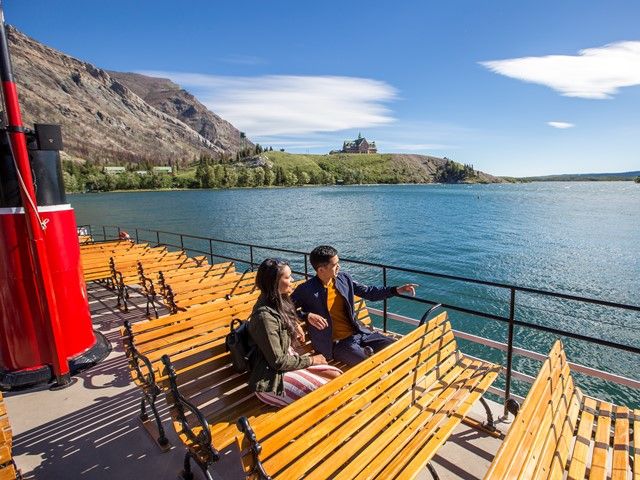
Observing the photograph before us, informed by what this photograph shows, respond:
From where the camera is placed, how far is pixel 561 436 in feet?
8.93

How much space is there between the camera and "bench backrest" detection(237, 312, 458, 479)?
2.18 m

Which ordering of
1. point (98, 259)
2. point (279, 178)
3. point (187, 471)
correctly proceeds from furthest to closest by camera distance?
point (279, 178) < point (98, 259) < point (187, 471)

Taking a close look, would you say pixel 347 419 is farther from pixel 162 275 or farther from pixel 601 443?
pixel 162 275

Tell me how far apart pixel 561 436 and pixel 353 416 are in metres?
1.44

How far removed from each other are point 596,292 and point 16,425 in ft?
84.0

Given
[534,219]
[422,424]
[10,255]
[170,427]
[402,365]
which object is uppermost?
[10,255]

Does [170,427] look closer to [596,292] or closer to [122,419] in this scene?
[122,419]

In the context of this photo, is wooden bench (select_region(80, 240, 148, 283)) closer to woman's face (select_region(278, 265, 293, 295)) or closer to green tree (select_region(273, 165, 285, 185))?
woman's face (select_region(278, 265, 293, 295))

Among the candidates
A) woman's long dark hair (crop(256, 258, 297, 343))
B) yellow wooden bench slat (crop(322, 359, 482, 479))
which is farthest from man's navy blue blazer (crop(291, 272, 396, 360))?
yellow wooden bench slat (crop(322, 359, 482, 479))

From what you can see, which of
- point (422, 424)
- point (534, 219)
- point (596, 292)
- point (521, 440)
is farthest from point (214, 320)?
point (534, 219)

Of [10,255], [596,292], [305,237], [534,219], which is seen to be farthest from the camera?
[534,219]

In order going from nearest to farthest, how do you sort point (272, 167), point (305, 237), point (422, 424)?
point (422, 424), point (305, 237), point (272, 167)

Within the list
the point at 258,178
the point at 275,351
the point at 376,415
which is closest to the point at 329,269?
the point at 275,351

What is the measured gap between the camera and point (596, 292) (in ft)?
71.5
